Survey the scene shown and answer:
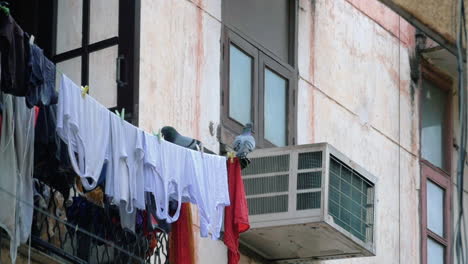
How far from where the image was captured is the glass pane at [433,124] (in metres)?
20.7

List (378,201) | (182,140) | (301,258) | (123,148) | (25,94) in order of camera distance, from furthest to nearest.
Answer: (378,201) < (301,258) < (182,140) < (123,148) < (25,94)

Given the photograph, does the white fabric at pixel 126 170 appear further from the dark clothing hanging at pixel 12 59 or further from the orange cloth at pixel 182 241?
the dark clothing hanging at pixel 12 59

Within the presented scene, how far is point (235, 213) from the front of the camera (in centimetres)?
1556

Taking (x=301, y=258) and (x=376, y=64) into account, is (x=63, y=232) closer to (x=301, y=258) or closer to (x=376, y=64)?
(x=301, y=258)

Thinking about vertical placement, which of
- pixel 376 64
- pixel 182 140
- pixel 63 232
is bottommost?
pixel 63 232

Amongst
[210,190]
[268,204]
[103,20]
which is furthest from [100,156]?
[268,204]

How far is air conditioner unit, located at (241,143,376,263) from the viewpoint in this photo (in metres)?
16.9

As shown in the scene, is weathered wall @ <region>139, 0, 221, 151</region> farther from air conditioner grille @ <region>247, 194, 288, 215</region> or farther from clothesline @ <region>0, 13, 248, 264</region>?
clothesline @ <region>0, 13, 248, 264</region>

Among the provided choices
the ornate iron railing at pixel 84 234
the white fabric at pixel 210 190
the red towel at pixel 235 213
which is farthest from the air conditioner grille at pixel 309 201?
the ornate iron railing at pixel 84 234

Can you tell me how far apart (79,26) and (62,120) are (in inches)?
82.8

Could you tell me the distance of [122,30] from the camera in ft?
52.0

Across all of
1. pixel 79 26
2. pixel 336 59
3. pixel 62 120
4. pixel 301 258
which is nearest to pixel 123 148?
pixel 62 120

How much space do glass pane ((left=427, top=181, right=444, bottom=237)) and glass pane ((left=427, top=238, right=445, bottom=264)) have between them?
13cm

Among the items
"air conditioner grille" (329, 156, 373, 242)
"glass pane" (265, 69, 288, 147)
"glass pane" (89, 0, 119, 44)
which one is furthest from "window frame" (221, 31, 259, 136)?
"glass pane" (89, 0, 119, 44)
